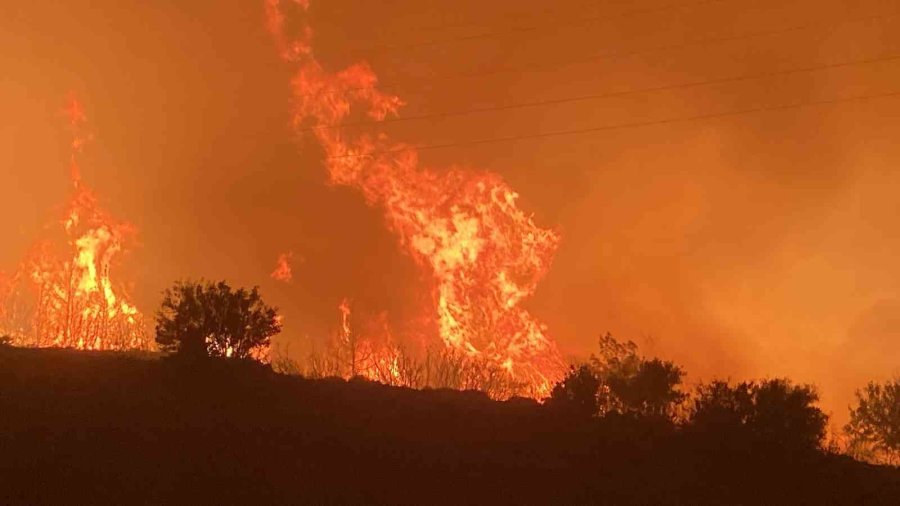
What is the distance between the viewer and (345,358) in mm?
55688

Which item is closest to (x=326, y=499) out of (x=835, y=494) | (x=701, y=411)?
(x=835, y=494)

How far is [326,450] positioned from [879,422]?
40.2 metres

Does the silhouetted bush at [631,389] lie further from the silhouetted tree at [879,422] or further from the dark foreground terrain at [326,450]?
the silhouetted tree at [879,422]

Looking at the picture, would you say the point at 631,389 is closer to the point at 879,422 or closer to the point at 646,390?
the point at 646,390

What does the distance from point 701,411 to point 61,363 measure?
69.0 feet

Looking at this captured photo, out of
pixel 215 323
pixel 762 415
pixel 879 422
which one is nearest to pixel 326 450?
pixel 215 323

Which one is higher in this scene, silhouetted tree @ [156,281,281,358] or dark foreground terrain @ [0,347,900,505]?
silhouetted tree @ [156,281,281,358]

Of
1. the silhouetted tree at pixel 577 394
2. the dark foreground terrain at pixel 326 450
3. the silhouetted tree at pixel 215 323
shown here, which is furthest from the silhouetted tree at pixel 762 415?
the silhouetted tree at pixel 215 323

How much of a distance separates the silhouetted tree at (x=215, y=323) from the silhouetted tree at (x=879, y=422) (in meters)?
36.4

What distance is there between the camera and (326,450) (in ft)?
55.4

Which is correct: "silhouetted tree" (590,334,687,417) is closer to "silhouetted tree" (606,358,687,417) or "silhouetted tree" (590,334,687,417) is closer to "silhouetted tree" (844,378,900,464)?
"silhouetted tree" (606,358,687,417)

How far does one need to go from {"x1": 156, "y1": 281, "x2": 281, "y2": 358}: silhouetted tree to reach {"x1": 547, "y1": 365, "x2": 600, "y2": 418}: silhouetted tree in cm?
1064

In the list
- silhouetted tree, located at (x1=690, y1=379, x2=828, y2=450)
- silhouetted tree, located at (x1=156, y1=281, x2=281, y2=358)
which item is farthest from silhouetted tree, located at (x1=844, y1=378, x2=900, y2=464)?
silhouetted tree, located at (x1=156, y1=281, x2=281, y2=358)

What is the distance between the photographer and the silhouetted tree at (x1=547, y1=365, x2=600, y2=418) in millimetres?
26064
